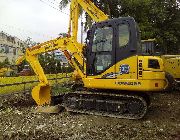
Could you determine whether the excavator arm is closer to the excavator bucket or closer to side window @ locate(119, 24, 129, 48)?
the excavator bucket

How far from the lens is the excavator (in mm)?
9766

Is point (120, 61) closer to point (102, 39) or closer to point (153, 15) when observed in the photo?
point (102, 39)

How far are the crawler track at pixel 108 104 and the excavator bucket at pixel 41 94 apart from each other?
1250 mm

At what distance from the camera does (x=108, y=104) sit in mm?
10242

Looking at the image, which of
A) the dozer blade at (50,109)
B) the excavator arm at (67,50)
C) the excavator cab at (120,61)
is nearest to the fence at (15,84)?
the excavator arm at (67,50)

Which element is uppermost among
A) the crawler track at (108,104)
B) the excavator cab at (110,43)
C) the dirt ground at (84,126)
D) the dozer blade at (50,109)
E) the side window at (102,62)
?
the excavator cab at (110,43)

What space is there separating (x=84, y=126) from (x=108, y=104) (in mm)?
1369

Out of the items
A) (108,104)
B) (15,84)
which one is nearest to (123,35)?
(108,104)

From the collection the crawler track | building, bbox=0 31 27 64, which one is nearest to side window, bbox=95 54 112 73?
the crawler track

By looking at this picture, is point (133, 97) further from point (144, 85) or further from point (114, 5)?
point (114, 5)

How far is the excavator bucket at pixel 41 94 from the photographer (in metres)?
11.9

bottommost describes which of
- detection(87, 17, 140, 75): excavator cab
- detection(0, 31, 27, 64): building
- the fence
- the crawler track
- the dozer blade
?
the dozer blade

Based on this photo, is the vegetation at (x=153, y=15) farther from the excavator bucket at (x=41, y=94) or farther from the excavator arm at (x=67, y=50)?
the excavator bucket at (x=41, y=94)

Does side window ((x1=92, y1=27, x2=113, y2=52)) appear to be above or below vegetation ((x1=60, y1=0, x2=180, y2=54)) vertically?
below
